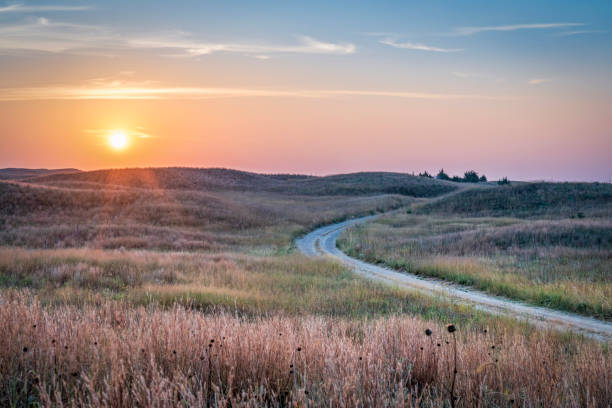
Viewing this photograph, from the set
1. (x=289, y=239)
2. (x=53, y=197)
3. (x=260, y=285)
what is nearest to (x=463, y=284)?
(x=260, y=285)

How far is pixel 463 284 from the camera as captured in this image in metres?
18.7

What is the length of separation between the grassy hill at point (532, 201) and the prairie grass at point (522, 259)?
20260 mm

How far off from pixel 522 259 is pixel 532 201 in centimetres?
3848

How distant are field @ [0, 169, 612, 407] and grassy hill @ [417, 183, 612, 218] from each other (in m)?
6.20

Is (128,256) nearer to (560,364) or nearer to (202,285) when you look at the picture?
(202,285)

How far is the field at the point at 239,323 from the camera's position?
4.48 metres

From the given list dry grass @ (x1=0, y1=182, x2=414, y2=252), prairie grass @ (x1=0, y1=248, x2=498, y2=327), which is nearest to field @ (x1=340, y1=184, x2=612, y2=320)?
prairie grass @ (x1=0, y1=248, x2=498, y2=327)

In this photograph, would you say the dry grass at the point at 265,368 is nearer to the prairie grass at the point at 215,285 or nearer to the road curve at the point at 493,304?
the prairie grass at the point at 215,285

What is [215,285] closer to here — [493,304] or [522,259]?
[493,304]

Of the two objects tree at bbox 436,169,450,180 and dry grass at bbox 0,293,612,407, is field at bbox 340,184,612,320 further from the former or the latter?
tree at bbox 436,169,450,180

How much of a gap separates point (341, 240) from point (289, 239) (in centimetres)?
506

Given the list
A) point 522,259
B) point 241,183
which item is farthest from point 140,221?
point 241,183

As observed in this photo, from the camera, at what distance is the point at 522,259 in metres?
22.2

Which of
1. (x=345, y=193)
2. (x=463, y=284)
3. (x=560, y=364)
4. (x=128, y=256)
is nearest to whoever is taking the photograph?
(x=560, y=364)
